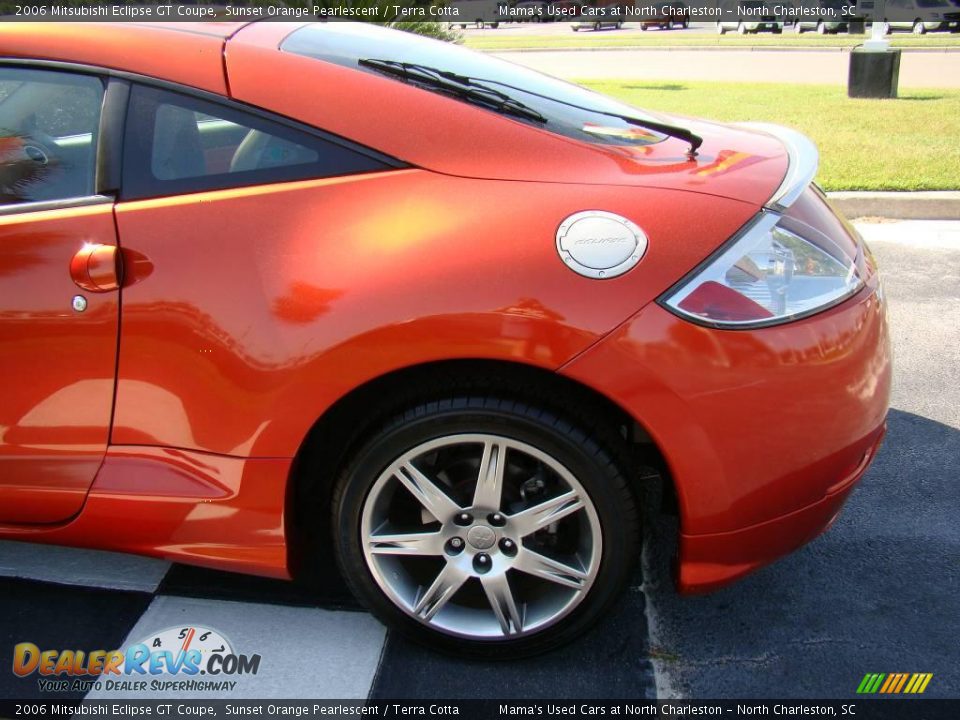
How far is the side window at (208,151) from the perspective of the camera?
6.72 feet

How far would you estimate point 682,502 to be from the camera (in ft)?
6.63

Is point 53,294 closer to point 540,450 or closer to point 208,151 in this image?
point 208,151

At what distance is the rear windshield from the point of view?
2.31 metres

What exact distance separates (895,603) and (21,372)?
2384 mm

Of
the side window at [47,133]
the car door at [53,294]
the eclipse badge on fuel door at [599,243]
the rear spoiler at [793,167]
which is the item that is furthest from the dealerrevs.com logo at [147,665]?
the rear spoiler at [793,167]

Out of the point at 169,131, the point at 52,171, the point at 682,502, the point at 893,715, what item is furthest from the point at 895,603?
the point at 52,171

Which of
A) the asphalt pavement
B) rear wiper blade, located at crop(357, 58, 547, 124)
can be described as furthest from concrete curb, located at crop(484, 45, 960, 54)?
Answer: rear wiper blade, located at crop(357, 58, 547, 124)

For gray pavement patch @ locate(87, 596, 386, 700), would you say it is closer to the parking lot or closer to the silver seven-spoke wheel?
the parking lot

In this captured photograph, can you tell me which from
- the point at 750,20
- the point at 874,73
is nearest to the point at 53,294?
the point at 874,73

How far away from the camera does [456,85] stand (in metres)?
2.34

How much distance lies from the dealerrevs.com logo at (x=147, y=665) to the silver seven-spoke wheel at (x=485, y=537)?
48 cm

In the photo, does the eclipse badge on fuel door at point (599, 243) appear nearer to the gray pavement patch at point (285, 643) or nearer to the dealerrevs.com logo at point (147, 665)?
the gray pavement patch at point (285, 643)

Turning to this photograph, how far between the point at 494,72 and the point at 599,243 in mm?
985

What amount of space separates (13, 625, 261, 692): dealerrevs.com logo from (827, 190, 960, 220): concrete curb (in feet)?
17.8
